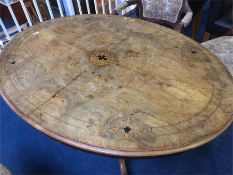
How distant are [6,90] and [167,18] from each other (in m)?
1.49

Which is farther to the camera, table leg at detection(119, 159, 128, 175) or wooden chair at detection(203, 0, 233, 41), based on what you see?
wooden chair at detection(203, 0, 233, 41)

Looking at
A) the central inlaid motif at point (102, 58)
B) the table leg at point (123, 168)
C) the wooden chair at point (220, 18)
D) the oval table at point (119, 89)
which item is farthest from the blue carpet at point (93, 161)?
the wooden chair at point (220, 18)

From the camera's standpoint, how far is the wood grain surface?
2.89ft

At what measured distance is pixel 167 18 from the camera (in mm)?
1982

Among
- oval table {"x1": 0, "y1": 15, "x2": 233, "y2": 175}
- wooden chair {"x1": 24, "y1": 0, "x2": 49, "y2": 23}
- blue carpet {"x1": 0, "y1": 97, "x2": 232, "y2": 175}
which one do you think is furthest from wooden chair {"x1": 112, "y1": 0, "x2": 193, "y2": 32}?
wooden chair {"x1": 24, "y1": 0, "x2": 49, "y2": 23}

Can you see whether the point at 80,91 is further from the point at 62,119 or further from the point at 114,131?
the point at 114,131

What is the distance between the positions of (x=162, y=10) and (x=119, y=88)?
3.99ft

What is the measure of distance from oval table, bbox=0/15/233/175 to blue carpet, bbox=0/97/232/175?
625mm

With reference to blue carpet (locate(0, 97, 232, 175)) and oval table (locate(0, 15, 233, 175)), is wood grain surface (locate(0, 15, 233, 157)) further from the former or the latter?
blue carpet (locate(0, 97, 232, 175))

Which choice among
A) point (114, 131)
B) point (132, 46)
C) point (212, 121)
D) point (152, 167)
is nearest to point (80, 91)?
point (114, 131)

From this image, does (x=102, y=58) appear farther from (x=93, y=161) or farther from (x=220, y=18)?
(x=220, y=18)

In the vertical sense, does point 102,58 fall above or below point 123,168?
above

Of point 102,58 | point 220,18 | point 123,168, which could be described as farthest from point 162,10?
point 123,168

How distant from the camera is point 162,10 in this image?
6.52ft
